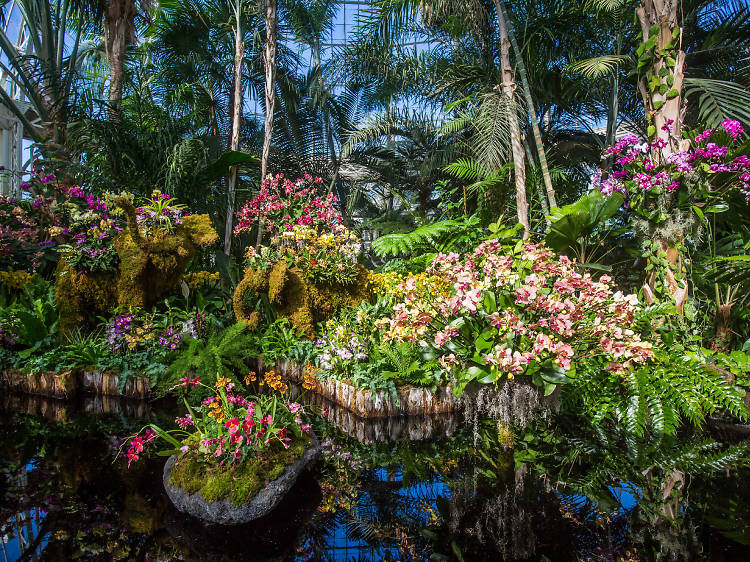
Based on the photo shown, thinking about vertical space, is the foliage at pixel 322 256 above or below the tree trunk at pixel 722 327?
above

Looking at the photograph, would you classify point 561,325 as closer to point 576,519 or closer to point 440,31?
point 576,519

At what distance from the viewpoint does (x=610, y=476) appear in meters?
2.41

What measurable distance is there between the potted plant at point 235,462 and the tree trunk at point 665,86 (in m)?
3.07

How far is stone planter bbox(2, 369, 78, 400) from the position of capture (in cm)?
404

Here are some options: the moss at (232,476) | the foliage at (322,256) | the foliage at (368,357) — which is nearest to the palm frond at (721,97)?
the foliage at (368,357)

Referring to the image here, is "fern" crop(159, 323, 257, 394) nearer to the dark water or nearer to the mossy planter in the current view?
the dark water

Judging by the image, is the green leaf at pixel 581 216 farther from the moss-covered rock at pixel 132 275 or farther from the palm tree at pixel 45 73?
the palm tree at pixel 45 73

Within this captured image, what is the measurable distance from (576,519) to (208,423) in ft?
6.52

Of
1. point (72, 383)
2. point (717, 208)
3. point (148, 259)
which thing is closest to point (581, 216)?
point (717, 208)

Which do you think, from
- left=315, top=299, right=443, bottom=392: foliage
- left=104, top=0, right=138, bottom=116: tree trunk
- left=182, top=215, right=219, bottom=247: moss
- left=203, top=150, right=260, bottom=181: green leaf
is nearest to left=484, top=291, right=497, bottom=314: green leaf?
left=315, top=299, right=443, bottom=392: foliage

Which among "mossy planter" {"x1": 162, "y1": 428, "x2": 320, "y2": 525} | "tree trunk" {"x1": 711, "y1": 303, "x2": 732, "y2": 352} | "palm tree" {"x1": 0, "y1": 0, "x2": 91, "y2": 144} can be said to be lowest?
"mossy planter" {"x1": 162, "y1": 428, "x2": 320, "y2": 525}

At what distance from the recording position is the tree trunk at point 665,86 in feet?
11.7

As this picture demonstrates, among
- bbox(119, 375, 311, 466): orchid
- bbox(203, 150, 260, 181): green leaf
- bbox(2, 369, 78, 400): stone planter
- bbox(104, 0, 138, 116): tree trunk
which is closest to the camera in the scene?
bbox(119, 375, 311, 466): orchid

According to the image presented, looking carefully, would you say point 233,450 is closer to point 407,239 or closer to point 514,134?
point 407,239
